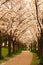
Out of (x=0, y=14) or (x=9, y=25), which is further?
(x=9, y=25)

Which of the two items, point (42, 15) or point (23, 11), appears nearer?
point (42, 15)

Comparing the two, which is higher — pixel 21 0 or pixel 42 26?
pixel 21 0

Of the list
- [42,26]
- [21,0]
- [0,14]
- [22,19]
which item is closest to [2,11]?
[0,14]

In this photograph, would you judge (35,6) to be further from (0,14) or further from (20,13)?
(20,13)

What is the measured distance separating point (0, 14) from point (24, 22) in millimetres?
8705

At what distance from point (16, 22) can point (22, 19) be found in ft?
7.70

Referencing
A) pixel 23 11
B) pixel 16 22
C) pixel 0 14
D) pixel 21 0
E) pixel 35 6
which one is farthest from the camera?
pixel 16 22

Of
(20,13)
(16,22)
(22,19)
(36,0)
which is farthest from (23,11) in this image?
(36,0)

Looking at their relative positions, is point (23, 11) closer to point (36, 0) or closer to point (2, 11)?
point (2, 11)

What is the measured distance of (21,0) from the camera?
2034 centimetres

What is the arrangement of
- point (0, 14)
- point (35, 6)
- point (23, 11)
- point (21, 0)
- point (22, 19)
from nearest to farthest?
point (35, 6) → point (21, 0) → point (0, 14) → point (23, 11) → point (22, 19)

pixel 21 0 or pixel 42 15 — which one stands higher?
pixel 21 0

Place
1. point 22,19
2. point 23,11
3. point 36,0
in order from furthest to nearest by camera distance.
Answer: point 22,19 → point 23,11 → point 36,0

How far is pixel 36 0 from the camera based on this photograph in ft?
58.2
